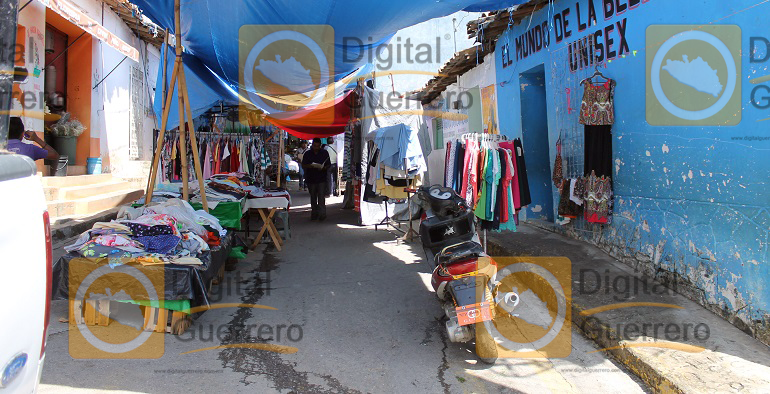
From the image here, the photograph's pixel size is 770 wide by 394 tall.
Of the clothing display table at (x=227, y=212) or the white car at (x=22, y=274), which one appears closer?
the white car at (x=22, y=274)

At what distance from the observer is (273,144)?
47.7 ft

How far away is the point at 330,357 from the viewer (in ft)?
13.2

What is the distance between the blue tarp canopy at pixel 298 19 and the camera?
5.08m

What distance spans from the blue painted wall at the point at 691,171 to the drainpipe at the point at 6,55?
4.80m

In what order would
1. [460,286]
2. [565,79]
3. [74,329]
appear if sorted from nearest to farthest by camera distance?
1. [460,286]
2. [74,329]
3. [565,79]

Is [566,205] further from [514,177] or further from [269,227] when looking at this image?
[269,227]

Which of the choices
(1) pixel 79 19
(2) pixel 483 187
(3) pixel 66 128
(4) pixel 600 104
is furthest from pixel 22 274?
(3) pixel 66 128

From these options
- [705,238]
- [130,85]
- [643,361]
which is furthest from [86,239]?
[130,85]

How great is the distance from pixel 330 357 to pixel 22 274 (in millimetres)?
2693

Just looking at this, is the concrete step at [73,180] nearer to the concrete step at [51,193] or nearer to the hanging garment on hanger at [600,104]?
the concrete step at [51,193]

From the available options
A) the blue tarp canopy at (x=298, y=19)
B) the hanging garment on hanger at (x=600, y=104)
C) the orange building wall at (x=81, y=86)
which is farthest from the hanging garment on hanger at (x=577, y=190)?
the orange building wall at (x=81, y=86)

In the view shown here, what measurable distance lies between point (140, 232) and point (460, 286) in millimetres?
2892

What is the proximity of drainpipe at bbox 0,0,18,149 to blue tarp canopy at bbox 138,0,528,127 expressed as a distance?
3.28 metres

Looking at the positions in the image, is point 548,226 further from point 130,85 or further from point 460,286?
point 130,85
